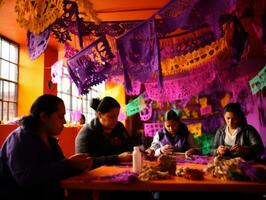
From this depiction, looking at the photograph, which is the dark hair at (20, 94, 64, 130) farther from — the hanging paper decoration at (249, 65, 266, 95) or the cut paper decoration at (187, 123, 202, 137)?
the cut paper decoration at (187, 123, 202, 137)

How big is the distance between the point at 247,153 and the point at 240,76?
A: 2512 mm

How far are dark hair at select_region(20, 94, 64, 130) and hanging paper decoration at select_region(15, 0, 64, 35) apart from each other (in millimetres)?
1110

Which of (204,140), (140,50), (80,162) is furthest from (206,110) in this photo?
(80,162)

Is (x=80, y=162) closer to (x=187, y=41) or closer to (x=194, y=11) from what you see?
(x=194, y=11)

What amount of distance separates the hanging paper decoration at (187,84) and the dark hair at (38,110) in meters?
2.19

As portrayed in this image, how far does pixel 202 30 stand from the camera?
3.50 m

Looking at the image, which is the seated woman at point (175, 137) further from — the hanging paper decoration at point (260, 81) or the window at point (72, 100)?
the window at point (72, 100)

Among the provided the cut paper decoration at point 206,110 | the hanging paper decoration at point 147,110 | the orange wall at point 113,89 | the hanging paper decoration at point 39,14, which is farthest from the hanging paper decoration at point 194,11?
the orange wall at point 113,89

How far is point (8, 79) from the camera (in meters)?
Result: 6.23

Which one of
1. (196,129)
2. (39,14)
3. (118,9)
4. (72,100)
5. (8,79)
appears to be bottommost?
(196,129)

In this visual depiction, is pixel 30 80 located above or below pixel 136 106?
above

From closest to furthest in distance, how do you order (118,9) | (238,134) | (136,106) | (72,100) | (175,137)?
(238,134)
(175,137)
(118,9)
(136,106)
(72,100)

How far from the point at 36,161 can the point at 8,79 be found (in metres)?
5.09

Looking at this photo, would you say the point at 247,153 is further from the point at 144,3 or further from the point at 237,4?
the point at 144,3
